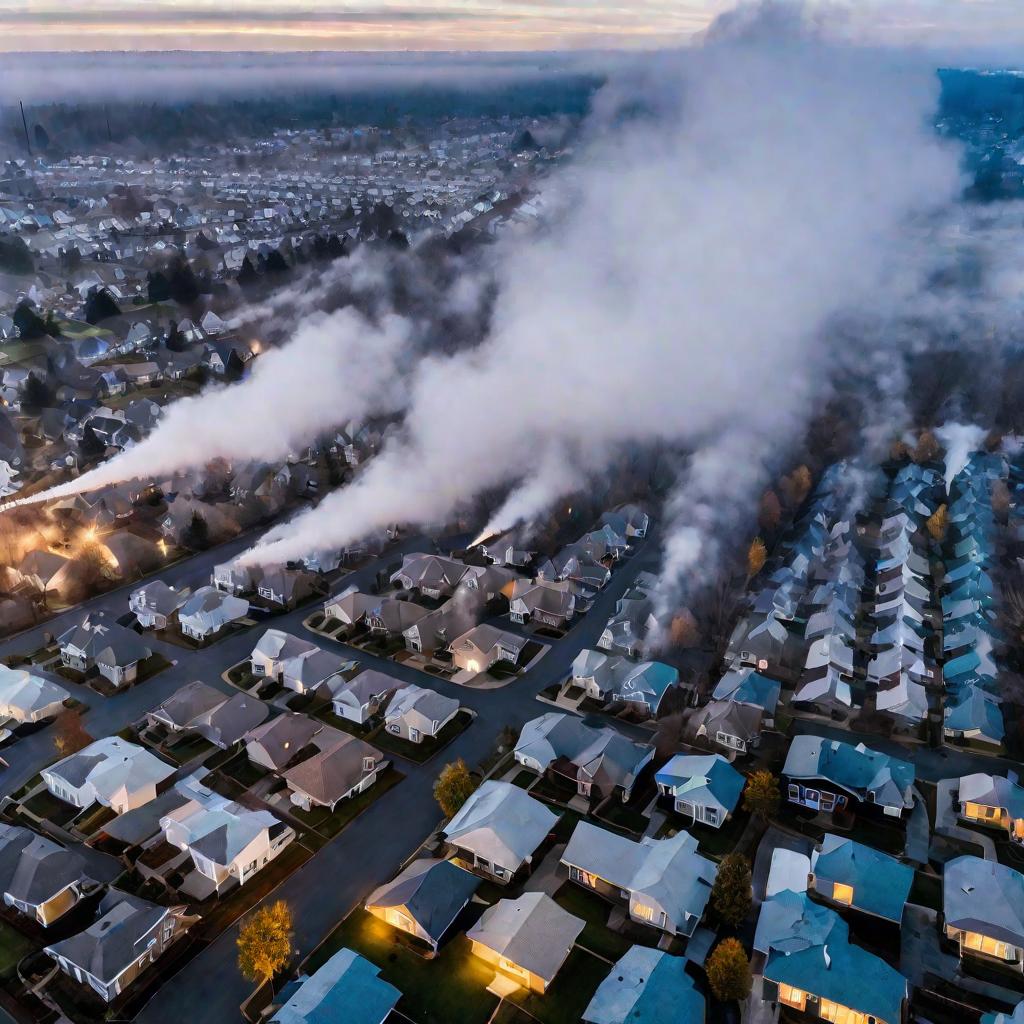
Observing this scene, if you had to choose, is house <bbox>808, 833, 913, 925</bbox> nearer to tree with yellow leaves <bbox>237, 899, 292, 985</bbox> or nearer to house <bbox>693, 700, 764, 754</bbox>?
house <bbox>693, 700, 764, 754</bbox>

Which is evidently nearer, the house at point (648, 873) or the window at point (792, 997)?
the window at point (792, 997)

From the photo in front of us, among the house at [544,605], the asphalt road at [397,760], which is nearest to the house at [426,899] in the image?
the asphalt road at [397,760]

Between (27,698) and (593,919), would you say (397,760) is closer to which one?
(593,919)

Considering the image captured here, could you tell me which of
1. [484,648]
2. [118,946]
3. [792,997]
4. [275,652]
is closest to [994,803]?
[792,997]

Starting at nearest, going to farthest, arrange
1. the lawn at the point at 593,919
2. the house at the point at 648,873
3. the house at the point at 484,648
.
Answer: the lawn at the point at 593,919, the house at the point at 648,873, the house at the point at 484,648

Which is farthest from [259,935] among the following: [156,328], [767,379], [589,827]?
[156,328]

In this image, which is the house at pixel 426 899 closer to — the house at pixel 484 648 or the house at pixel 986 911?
the house at pixel 484 648

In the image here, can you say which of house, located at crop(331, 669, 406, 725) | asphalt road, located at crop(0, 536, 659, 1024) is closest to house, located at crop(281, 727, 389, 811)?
asphalt road, located at crop(0, 536, 659, 1024)
